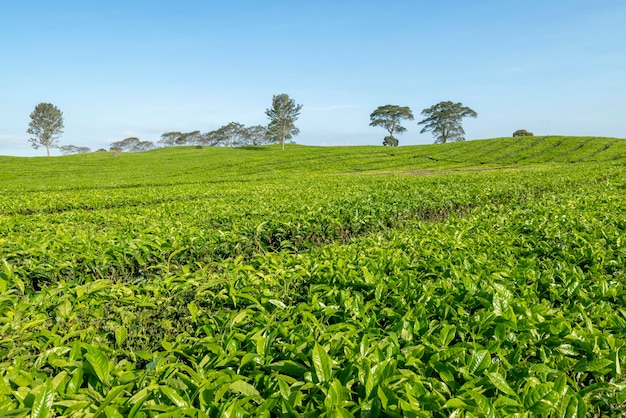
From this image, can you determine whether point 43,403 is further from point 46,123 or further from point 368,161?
point 46,123

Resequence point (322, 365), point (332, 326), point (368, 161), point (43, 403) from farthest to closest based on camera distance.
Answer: point (368, 161) < point (332, 326) < point (322, 365) < point (43, 403)

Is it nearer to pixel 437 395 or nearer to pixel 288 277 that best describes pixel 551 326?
pixel 437 395

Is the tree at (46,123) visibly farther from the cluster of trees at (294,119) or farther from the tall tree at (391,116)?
the tall tree at (391,116)

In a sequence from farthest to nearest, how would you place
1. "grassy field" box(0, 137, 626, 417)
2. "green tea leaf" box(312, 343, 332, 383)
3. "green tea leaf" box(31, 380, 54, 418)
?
"green tea leaf" box(312, 343, 332, 383) < "grassy field" box(0, 137, 626, 417) < "green tea leaf" box(31, 380, 54, 418)

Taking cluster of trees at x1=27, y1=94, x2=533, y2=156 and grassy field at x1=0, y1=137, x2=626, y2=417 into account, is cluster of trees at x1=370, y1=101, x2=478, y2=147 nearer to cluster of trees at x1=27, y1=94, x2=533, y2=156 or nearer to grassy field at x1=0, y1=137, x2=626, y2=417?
cluster of trees at x1=27, y1=94, x2=533, y2=156

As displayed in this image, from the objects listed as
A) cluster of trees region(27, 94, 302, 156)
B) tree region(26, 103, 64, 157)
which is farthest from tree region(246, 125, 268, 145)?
tree region(26, 103, 64, 157)

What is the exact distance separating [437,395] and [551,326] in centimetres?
113

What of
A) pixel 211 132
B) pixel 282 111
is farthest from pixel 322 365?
pixel 211 132

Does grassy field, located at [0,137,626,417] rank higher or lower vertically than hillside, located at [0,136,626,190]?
lower

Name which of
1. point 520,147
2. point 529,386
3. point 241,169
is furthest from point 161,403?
point 520,147

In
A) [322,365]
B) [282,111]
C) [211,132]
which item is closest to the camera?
[322,365]

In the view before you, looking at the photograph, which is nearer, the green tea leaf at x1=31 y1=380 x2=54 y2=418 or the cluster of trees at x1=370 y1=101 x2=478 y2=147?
the green tea leaf at x1=31 y1=380 x2=54 y2=418

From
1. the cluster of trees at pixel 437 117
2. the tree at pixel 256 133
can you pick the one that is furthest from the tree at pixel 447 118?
the tree at pixel 256 133

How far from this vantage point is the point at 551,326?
7.59 ft
